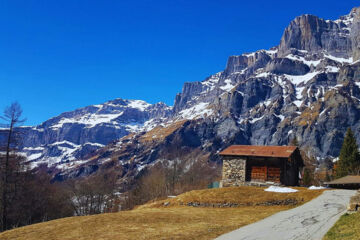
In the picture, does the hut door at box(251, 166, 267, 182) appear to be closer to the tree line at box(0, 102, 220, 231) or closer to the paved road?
the paved road

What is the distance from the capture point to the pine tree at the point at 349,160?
72375 mm

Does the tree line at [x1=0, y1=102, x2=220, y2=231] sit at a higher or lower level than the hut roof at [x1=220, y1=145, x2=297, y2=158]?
lower

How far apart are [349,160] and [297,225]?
62.0m

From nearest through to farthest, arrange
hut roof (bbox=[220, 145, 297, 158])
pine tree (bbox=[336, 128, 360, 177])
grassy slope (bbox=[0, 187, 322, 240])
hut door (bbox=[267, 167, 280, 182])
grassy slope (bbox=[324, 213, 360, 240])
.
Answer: grassy slope (bbox=[324, 213, 360, 240]) → grassy slope (bbox=[0, 187, 322, 240]) → hut door (bbox=[267, 167, 280, 182]) → hut roof (bbox=[220, 145, 297, 158]) → pine tree (bbox=[336, 128, 360, 177])

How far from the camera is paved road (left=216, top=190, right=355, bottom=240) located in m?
17.8

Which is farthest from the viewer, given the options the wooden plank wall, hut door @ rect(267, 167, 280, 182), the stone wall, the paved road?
the stone wall

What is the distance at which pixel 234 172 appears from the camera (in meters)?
48.6

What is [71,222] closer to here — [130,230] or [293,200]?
[130,230]

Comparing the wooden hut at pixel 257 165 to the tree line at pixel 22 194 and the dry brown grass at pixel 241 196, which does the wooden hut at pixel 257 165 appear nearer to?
the dry brown grass at pixel 241 196

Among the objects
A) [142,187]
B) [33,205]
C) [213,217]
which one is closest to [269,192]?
[213,217]

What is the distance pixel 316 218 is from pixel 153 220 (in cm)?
1226

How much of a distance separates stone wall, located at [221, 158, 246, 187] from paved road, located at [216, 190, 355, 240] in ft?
61.7

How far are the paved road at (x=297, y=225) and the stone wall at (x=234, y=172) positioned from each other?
1882cm

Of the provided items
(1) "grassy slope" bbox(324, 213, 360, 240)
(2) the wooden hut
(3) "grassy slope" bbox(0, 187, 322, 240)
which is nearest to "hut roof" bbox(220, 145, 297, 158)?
(2) the wooden hut
